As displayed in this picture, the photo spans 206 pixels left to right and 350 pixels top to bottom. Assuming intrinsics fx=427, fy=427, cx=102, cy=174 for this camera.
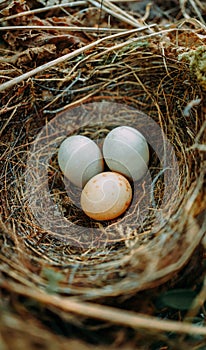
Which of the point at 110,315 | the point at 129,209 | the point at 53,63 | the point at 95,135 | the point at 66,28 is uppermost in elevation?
the point at 66,28

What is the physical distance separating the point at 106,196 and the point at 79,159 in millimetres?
171

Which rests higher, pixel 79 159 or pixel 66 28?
pixel 66 28

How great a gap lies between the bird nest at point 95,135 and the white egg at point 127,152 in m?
0.07

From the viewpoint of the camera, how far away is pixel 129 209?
1.48 m

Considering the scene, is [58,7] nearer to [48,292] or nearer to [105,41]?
[105,41]

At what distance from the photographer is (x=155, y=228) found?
128cm

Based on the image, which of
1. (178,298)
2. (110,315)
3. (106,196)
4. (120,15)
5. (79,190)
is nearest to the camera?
(110,315)

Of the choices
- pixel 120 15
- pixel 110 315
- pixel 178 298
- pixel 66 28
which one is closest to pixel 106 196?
pixel 178 298

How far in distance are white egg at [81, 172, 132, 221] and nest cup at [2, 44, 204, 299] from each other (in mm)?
50

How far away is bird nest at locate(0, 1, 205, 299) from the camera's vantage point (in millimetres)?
1273

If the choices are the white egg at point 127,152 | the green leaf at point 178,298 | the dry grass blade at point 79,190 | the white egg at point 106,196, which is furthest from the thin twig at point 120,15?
the green leaf at point 178,298

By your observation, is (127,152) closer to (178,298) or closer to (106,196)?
(106,196)

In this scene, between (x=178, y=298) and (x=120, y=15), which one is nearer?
(x=178, y=298)

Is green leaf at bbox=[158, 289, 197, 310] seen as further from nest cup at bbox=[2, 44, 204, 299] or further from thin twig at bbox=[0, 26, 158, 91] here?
thin twig at bbox=[0, 26, 158, 91]
